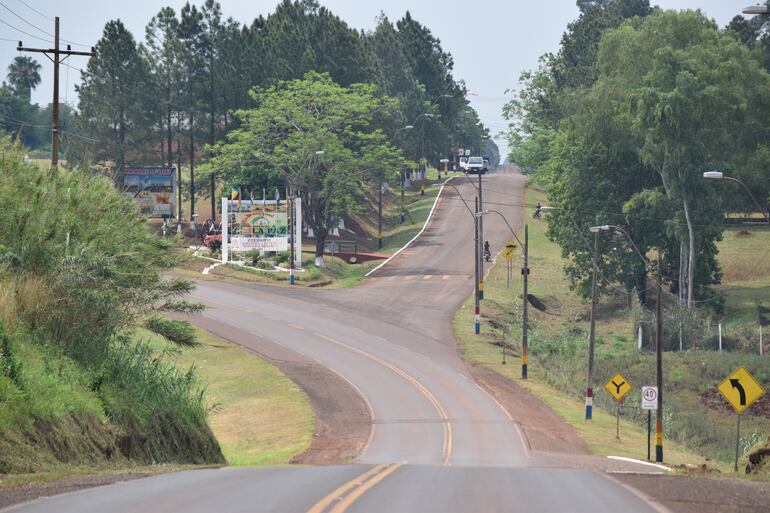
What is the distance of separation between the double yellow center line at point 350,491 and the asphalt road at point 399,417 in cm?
5

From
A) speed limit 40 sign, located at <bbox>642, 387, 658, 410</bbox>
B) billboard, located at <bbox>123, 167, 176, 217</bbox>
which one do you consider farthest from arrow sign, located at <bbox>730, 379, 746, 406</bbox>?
billboard, located at <bbox>123, 167, 176, 217</bbox>

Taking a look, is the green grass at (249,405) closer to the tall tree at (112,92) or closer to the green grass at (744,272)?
the green grass at (744,272)

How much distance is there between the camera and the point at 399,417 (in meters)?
46.4

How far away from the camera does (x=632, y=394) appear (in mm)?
61188

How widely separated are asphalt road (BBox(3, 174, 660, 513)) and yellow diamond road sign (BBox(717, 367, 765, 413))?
6.56 metres

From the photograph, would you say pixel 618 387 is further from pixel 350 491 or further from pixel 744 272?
pixel 744 272

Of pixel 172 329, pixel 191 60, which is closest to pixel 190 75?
pixel 191 60

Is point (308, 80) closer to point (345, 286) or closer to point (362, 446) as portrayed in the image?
point (345, 286)

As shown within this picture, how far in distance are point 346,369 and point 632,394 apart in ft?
52.8

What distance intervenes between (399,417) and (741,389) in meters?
16.3

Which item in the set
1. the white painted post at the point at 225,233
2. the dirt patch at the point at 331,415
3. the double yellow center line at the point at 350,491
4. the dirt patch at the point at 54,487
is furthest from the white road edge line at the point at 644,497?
the white painted post at the point at 225,233

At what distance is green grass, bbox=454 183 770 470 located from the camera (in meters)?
48.9

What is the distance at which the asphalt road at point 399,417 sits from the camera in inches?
634

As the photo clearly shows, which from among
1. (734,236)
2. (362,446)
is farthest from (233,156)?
(362,446)
